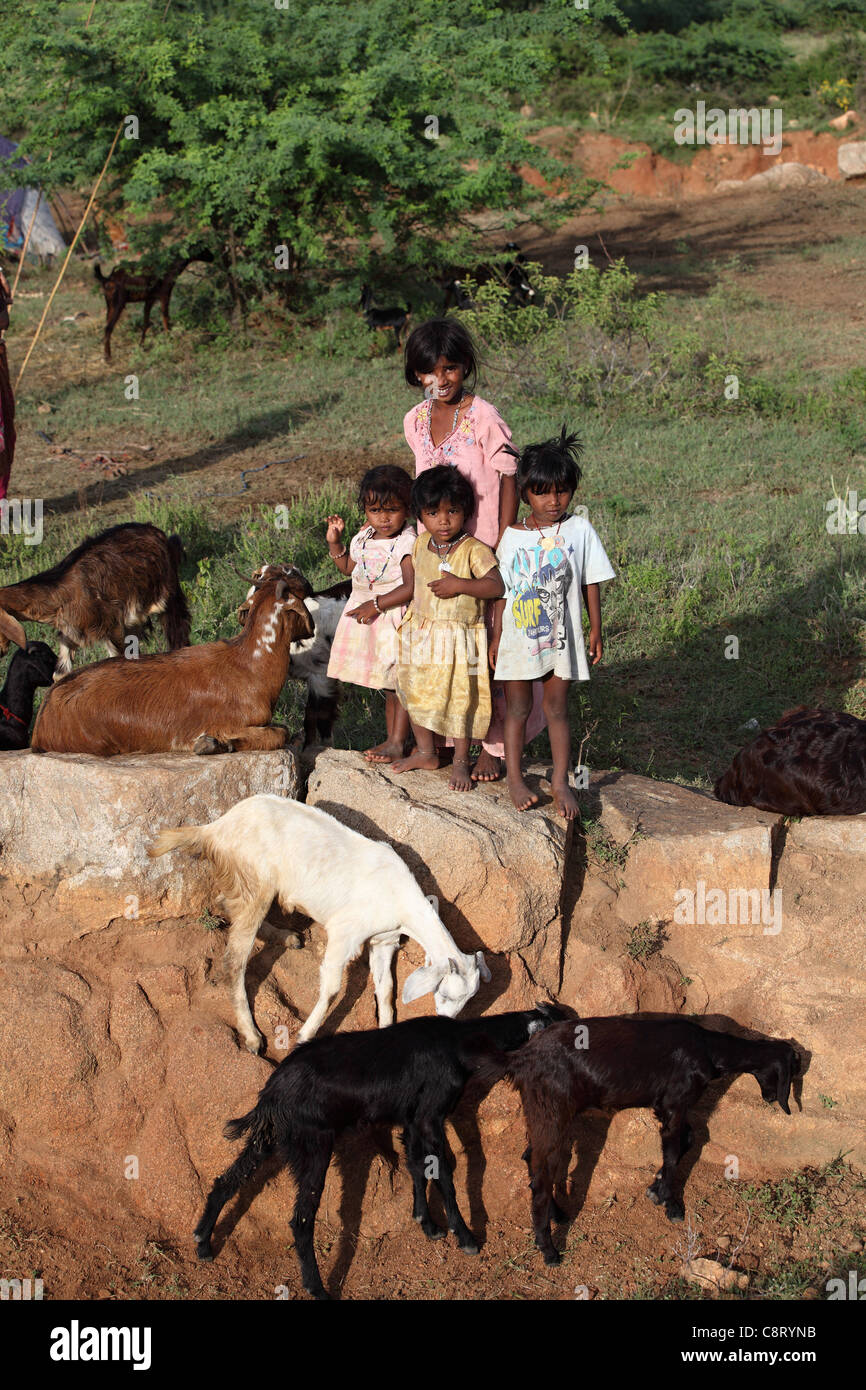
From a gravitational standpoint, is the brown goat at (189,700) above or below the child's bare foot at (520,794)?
above

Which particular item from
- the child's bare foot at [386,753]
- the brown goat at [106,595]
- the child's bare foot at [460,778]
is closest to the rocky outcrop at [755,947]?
the child's bare foot at [460,778]

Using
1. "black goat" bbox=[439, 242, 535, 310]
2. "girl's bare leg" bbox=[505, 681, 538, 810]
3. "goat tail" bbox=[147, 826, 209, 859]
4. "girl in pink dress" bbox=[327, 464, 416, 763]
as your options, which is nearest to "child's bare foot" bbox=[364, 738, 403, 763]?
"girl in pink dress" bbox=[327, 464, 416, 763]

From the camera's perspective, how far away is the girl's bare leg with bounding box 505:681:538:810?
482cm

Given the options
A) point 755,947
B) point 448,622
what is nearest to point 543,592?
point 448,622

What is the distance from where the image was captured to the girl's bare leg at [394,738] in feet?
16.9

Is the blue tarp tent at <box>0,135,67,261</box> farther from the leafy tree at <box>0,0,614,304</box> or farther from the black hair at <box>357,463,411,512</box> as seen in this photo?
the black hair at <box>357,463,411,512</box>

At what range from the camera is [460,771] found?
4922mm

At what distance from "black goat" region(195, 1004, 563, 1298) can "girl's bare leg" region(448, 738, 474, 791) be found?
104 centimetres

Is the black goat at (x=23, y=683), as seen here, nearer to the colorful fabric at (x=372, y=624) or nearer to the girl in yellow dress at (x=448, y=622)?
the colorful fabric at (x=372, y=624)

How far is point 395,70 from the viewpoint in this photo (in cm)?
1377

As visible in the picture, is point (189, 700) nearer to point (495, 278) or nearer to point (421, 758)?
point (421, 758)

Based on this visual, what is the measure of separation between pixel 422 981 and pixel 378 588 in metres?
1.70

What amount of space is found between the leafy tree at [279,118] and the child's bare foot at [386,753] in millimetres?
10314

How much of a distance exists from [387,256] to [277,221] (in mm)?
1462
